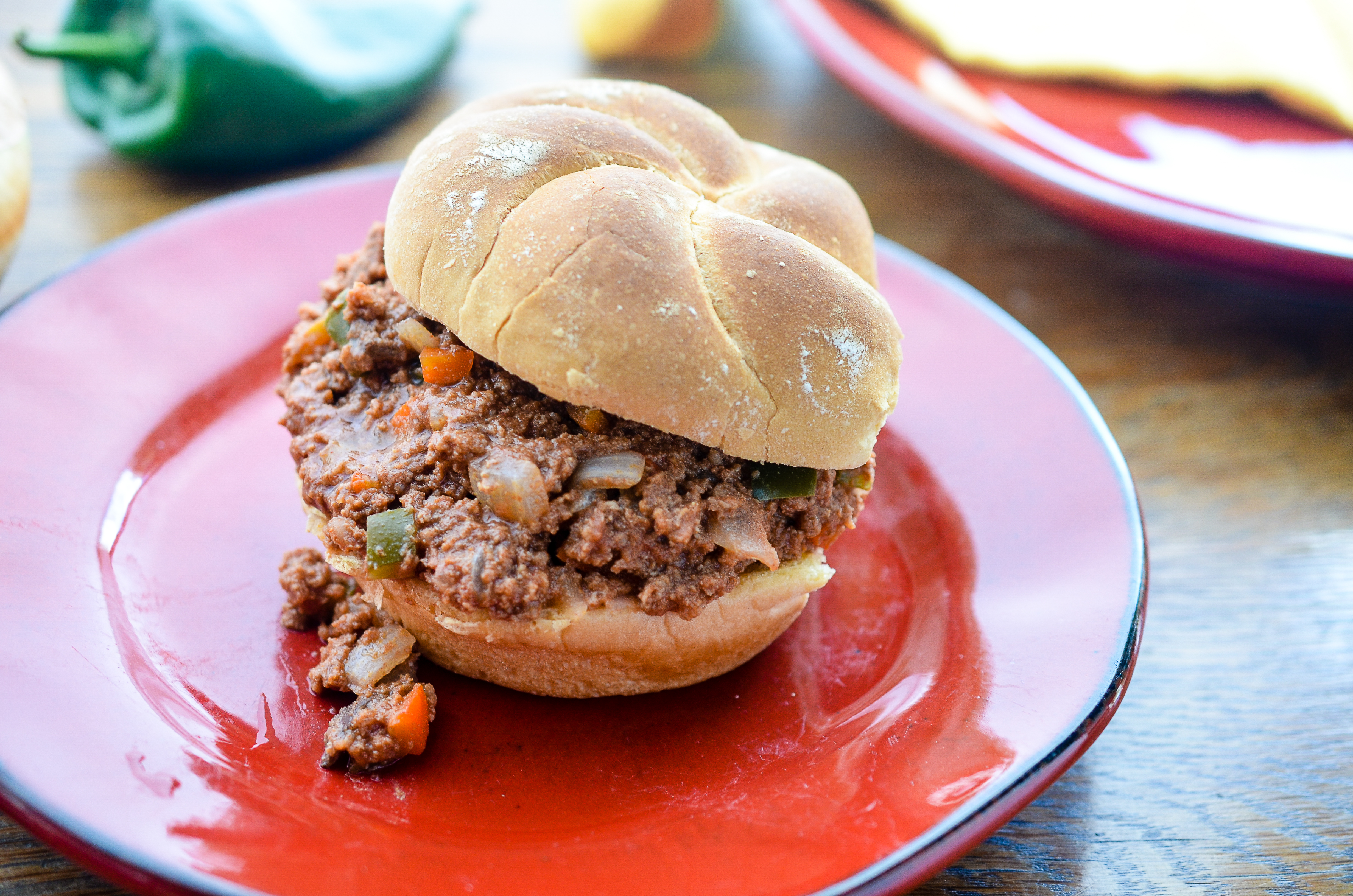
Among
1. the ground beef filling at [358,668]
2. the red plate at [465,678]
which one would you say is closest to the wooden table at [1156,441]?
the red plate at [465,678]

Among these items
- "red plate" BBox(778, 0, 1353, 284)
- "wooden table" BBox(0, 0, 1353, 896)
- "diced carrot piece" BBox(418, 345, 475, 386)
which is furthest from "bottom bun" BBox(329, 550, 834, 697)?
"red plate" BBox(778, 0, 1353, 284)

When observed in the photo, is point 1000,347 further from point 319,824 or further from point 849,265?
point 319,824

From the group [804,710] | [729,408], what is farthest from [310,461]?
[804,710]

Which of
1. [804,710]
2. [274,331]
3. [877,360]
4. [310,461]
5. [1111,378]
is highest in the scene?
[877,360]

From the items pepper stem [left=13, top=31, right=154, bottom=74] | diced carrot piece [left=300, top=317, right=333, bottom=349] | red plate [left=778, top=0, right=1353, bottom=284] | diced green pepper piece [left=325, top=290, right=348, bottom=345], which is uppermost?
pepper stem [left=13, top=31, right=154, bottom=74]

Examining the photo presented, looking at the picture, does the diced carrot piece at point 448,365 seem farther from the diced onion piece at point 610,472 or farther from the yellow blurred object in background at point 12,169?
the yellow blurred object in background at point 12,169

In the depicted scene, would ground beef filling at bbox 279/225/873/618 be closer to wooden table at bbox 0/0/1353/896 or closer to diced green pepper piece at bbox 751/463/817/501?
diced green pepper piece at bbox 751/463/817/501

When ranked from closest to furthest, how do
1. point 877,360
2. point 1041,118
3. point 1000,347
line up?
point 877,360 → point 1000,347 → point 1041,118

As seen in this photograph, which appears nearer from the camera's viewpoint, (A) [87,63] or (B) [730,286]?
(B) [730,286]
